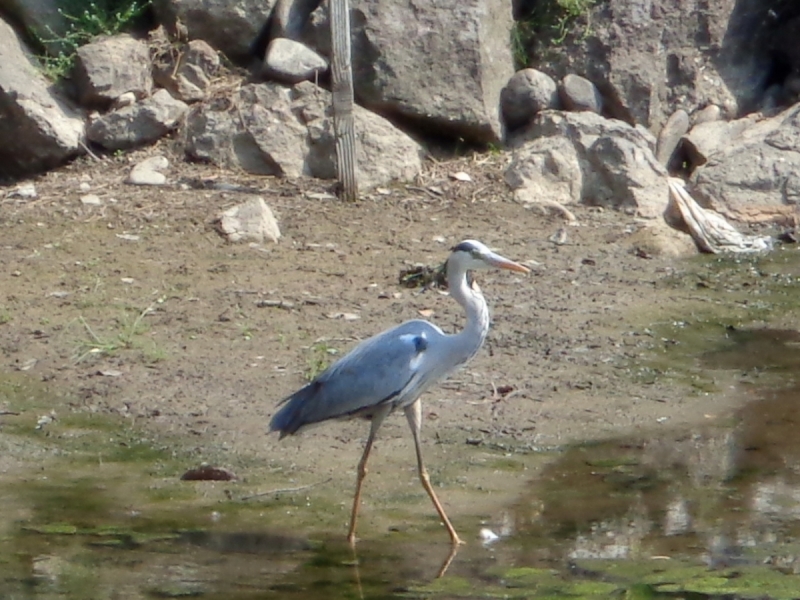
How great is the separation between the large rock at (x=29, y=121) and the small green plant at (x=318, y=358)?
157 inches

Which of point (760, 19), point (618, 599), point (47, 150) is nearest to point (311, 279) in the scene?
point (47, 150)

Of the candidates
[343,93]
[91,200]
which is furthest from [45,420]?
[343,93]

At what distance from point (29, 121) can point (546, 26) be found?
166 inches

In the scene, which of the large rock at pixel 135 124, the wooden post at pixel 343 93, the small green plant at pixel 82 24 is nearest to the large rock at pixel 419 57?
the wooden post at pixel 343 93

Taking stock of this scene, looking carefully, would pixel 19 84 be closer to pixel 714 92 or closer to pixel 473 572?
pixel 714 92

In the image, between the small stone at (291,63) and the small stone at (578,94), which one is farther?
the small stone at (578,94)

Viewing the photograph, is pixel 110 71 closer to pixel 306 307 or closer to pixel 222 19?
pixel 222 19

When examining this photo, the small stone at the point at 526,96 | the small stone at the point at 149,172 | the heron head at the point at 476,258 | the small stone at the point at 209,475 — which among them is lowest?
the small stone at the point at 149,172

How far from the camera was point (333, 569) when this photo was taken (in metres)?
4.82

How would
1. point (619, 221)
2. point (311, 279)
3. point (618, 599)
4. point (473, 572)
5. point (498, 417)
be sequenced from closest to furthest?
point (618, 599), point (473, 572), point (498, 417), point (311, 279), point (619, 221)

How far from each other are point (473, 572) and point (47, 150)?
6.59 m

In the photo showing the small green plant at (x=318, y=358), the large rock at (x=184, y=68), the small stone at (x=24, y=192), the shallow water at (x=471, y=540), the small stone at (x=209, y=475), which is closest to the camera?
the shallow water at (x=471, y=540)

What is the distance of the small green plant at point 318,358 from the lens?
683cm

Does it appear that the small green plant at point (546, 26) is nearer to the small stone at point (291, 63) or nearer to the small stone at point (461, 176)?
the small stone at point (461, 176)
